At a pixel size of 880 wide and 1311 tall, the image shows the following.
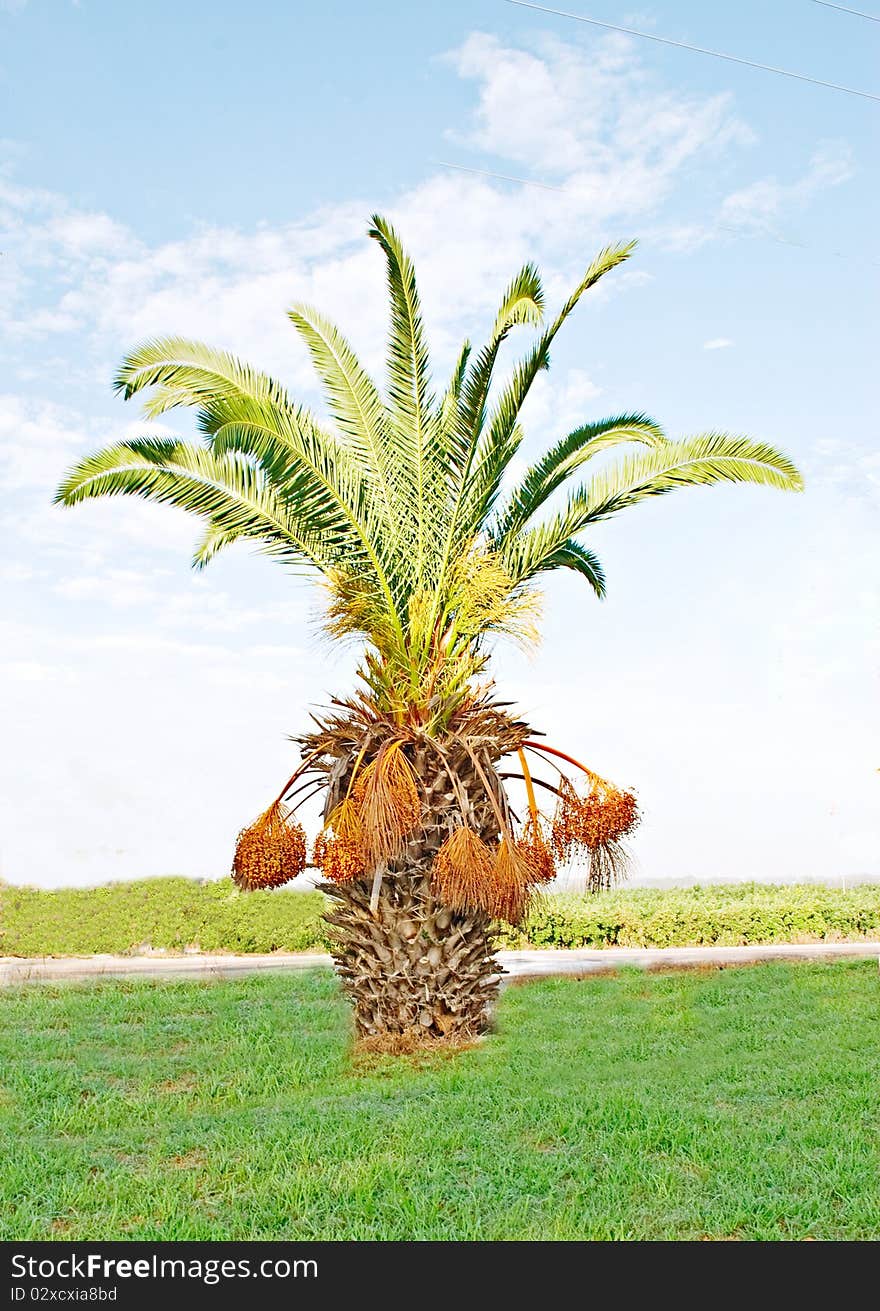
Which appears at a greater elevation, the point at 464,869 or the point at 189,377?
the point at 189,377

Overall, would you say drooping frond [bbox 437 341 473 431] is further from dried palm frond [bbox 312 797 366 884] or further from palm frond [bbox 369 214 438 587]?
dried palm frond [bbox 312 797 366 884]

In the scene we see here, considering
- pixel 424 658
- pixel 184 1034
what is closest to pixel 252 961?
pixel 184 1034

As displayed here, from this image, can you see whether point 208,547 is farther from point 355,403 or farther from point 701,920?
point 701,920

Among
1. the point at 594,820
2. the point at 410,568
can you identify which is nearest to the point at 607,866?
the point at 594,820

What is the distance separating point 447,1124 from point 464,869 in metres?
1.90

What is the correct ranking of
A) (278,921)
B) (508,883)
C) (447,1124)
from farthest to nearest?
1. (278,921)
2. (508,883)
3. (447,1124)

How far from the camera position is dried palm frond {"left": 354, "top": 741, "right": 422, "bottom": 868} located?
747 centimetres

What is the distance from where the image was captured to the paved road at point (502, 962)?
1288 centimetres

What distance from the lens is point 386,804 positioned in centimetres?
748

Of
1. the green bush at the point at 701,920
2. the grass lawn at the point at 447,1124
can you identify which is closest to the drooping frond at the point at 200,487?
the grass lawn at the point at 447,1124

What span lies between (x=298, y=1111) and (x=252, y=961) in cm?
752

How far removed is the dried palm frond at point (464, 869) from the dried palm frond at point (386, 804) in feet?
1.25

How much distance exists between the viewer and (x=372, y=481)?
8.82 meters

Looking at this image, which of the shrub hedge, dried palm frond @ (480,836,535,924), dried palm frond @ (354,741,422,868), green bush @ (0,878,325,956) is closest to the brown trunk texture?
dried palm frond @ (354,741,422,868)
